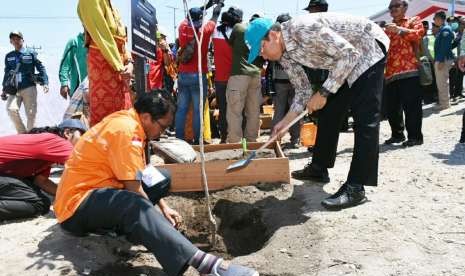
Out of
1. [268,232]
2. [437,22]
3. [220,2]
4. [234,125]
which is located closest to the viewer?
[268,232]

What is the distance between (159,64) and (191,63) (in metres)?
2.23

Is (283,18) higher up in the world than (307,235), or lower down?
higher up

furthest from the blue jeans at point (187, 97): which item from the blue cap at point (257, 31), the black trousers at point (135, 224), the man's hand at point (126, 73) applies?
the black trousers at point (135, 224)

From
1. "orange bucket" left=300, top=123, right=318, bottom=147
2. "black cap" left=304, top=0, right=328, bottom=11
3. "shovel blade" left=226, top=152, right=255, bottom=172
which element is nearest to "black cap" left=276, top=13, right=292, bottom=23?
"black cap" left=304, top=0, right=328, bottom=11

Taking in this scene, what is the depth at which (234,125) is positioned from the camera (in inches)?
241

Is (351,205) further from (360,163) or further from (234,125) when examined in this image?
(234,125)

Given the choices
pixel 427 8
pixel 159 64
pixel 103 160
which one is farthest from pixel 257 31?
pixel 427 8

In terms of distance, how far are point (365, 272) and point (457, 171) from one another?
2.41 meters

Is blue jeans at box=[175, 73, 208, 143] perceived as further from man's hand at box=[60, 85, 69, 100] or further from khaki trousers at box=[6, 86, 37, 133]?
khaki trousers at box=[6, 86, 37, 133]

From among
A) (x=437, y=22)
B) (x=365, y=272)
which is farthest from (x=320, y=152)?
(x=437, y=22)

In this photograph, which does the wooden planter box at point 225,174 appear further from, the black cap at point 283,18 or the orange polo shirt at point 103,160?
the black cap at point 283,18

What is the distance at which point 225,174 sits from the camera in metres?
4.23

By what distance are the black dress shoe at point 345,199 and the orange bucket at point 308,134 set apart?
2.25 meters

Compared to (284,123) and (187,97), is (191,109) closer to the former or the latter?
(187,97)
